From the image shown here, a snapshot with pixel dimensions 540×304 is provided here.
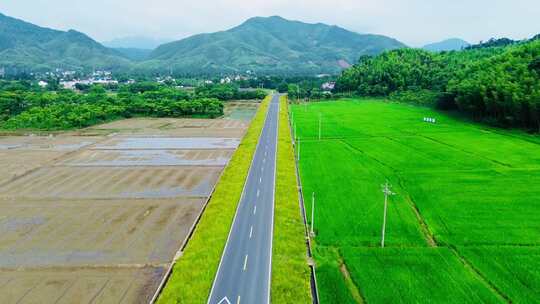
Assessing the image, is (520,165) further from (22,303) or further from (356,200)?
(22,303)

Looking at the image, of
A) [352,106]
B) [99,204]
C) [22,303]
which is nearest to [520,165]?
[99,204]

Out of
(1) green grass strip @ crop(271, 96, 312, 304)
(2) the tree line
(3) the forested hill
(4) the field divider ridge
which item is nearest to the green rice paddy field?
(4) the field divider ridge

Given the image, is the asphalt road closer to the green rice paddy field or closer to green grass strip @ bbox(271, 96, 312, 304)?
green grass strip @ bbox(271, 96, 312, 304)

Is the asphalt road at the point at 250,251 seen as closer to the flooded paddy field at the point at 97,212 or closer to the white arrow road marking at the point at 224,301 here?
the white arrow road marking at the point at 224,301

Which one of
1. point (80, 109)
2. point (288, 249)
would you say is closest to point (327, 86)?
point (80, 109)

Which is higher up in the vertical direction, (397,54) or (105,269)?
(397,54)

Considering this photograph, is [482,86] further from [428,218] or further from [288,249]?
[288,249]

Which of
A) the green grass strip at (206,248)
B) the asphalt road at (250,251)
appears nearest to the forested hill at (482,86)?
the asphalt road at (250,251)
